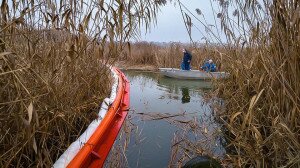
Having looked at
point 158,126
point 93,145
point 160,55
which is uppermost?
point 160,55

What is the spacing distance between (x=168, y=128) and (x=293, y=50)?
2.06 m

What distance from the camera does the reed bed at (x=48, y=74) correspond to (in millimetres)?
1239

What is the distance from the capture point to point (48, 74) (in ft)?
5.61

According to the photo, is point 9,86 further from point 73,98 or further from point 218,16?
point 218,16

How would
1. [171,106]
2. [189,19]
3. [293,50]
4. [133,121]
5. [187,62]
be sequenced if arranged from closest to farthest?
1. [293,50]
2. [189,19]
3. [133,121]
4. [171,106]
5. [187,62]

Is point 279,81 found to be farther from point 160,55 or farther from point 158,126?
point 160,55

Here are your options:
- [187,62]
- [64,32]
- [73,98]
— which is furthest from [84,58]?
[187,62]

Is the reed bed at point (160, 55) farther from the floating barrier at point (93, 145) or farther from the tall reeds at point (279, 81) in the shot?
the tall reeds at point (279, 81)

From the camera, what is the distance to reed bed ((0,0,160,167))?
1.24 m

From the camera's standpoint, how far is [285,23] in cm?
154

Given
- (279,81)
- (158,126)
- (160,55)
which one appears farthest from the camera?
(160,55)

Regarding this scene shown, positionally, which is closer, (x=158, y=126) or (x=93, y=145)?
(x=93, y=145)

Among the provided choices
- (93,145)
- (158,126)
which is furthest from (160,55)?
(93,145)

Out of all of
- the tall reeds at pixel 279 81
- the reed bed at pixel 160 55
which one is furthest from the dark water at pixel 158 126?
the reed bed at pixel 160 55
